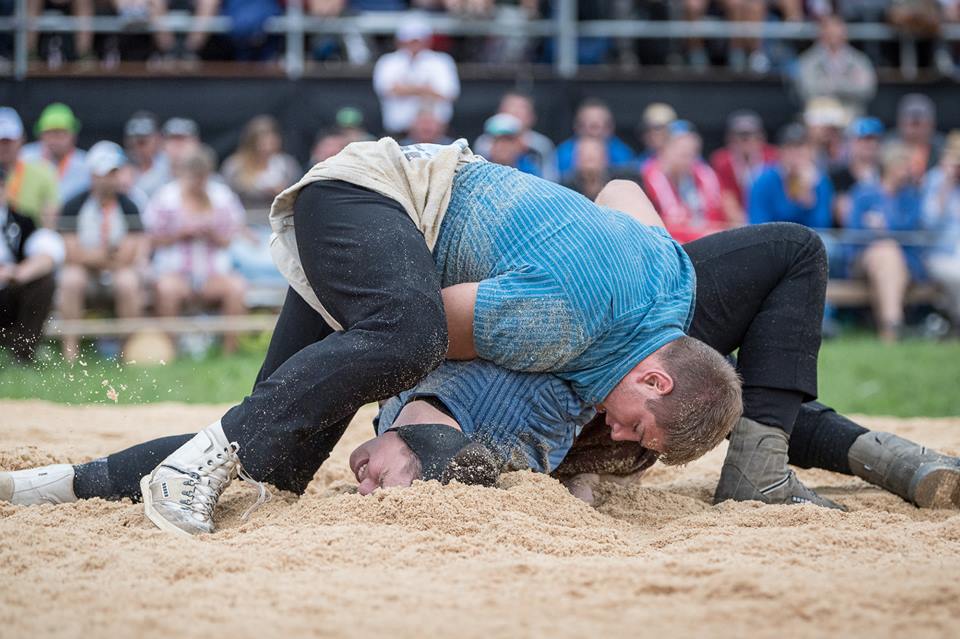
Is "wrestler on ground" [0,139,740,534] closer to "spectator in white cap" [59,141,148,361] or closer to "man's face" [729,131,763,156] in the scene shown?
"spectator in white cap" [59,141,148,361]

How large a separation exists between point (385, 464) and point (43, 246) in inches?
224

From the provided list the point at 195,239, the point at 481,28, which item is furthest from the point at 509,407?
the point at 481,28

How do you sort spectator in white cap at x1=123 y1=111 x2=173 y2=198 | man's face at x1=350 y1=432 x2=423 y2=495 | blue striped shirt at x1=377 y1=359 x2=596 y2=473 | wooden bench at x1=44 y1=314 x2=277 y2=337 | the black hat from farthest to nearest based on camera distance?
the black hat < spectator in white cap at x1=123 y1=111 x2=173 y2=198 < wooden bench at x1=44 y1=314 x2=277 y2=337 < blue striped shirt at x1=377 y1=359 x2=596 y2=473 < man's face at x1=350 y1=432 x2=423 y2=495

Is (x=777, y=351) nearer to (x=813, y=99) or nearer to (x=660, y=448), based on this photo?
(x=660, y=448)

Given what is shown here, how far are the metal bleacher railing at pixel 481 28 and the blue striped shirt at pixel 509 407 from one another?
7.33 metres

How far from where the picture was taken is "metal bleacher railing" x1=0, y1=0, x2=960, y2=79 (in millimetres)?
10445

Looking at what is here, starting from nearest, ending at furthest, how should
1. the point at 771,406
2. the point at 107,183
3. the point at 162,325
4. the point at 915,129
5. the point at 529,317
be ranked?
the point at 529,317
the point at 771,406
the point at 162,325
the point at 107,183
the point at 915,129

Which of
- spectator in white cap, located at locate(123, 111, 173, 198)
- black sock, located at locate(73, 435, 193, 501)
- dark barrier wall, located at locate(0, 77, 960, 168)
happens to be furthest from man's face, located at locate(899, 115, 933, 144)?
black sock, located at locate(73, 435, 193, 501)

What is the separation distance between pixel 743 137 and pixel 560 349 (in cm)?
786

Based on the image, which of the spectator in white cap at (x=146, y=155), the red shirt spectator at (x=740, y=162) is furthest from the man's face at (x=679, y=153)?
the spectator in white cap at (x=146, y=155)

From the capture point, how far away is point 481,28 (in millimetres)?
10891

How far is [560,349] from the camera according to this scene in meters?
3.38

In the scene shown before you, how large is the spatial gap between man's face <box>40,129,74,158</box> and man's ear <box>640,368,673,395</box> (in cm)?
754

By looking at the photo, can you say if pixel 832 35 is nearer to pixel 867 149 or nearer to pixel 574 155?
pixel 867 149
